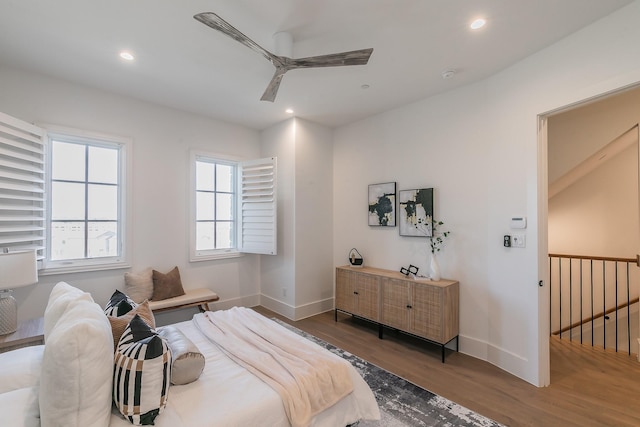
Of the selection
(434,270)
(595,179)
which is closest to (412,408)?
(434,270)

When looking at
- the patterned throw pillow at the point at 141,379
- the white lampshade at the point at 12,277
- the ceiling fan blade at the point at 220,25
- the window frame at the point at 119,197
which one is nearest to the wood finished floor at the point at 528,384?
the patterned throw pillow at the point at 141,379

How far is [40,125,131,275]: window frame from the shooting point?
2.94 metres

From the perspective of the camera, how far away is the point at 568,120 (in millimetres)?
3309

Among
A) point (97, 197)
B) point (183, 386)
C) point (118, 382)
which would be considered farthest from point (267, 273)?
point (118, 382)

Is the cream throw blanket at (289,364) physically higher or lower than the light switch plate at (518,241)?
lower

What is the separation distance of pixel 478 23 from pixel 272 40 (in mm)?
1587

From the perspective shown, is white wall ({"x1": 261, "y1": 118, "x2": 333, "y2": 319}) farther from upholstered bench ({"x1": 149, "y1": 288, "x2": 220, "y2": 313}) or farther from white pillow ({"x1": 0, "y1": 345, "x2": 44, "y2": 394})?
white pillow ({"x1": 0, "y1": 345, "x2": 44, "y2": 394})

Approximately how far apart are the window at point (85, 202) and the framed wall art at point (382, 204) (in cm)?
316

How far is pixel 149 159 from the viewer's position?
3.55 metres

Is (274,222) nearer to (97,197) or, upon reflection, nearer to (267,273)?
(267,273)

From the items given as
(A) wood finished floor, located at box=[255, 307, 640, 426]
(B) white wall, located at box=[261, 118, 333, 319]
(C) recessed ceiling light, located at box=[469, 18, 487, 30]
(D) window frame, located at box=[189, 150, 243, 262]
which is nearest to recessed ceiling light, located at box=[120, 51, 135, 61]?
(D) window frame, located at box=[189, 150, 243, 262]

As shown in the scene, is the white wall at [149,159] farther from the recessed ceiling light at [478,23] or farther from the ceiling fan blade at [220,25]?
the recessed ceiling light at [478,23]

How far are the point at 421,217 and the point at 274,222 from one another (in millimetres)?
1985

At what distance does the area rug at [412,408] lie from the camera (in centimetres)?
195
